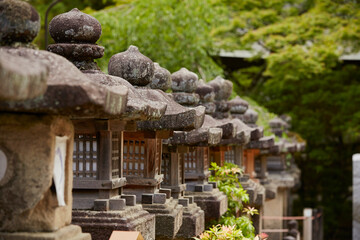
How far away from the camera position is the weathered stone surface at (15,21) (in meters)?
5.12

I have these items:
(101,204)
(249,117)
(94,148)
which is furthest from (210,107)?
(101,204)

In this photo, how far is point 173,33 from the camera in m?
21.7

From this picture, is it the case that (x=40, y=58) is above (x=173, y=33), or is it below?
below

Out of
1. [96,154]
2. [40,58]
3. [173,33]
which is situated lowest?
[96,154]

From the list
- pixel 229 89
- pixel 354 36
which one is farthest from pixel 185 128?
pixel 354 36

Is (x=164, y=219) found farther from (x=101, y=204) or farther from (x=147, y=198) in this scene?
(x=101, y=204)

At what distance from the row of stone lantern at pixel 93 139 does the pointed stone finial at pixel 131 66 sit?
0.01m

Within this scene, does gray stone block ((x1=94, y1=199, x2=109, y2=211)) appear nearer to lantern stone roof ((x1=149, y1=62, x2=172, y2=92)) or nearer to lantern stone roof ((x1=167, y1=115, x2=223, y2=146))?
lantern stone roof ((x1=149, y1=62, x2=172, y2=92))

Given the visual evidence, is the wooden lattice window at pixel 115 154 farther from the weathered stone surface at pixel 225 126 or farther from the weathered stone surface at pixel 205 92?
the weathered stone surface at pixel 205 92

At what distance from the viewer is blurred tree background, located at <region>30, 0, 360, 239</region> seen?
21.4 metres

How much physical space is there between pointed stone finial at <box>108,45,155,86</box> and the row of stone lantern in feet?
0.04

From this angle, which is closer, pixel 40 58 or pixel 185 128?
pixel 40 58

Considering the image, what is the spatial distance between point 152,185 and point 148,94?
44.0 inches

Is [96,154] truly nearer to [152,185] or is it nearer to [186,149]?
[152,185]
